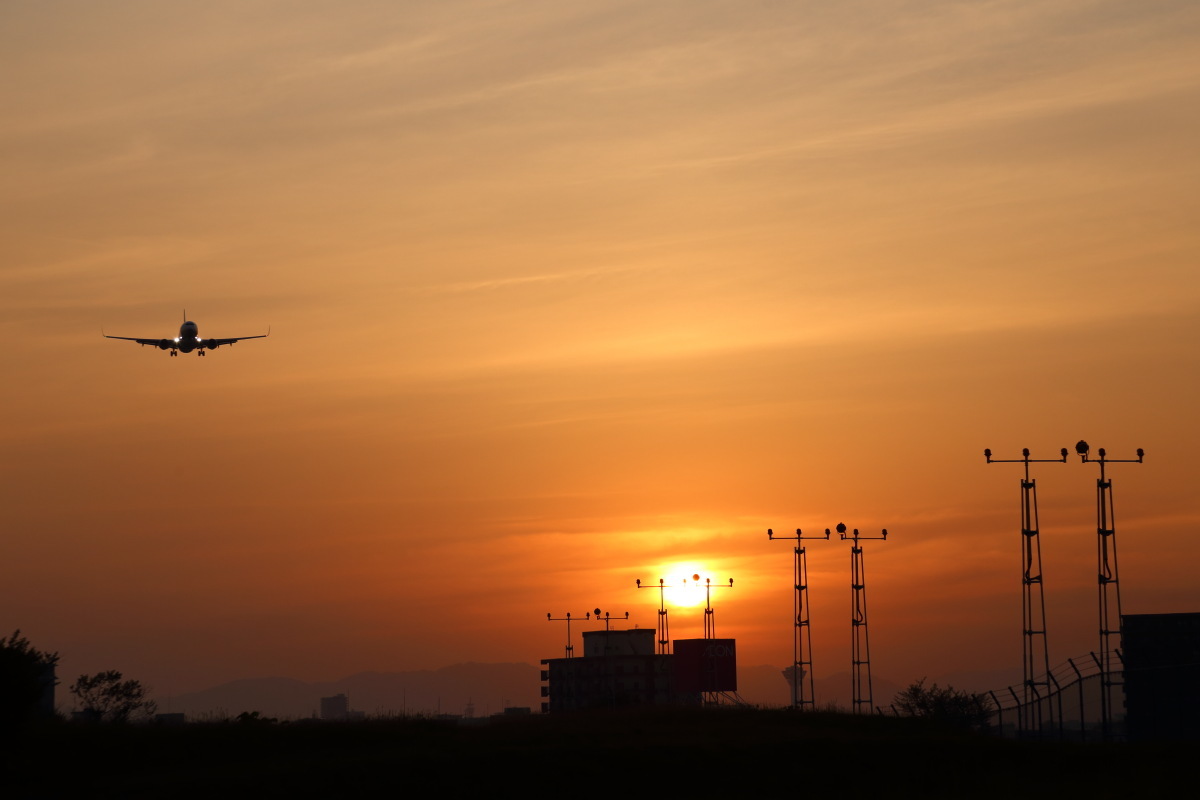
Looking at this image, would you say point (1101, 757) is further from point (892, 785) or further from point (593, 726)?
point (593, 726)

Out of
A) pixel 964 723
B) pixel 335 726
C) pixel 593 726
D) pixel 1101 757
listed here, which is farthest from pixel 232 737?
pixel 964 723

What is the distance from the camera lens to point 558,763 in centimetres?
6194

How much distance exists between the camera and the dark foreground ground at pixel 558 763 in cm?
5875

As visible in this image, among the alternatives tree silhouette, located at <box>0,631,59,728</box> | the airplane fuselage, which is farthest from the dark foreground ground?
the airplane fuselage

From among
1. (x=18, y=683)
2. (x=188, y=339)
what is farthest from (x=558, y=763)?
(x=188, y=339)

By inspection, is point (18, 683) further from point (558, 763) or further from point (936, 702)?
point (936, 702)

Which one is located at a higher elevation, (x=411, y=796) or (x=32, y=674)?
(x=32, y=674)

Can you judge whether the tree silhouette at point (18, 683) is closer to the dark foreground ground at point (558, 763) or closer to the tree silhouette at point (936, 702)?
the dark foreground ground at point (558, 763)

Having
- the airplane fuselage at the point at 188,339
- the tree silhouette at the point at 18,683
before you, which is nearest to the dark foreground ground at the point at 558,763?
the tree silhouette at the point at 18,683

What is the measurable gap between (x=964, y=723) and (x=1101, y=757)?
28.9 metres

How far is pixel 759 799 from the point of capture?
193ft

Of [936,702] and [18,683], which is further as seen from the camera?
[936,702]

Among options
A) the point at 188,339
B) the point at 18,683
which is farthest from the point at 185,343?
the point at 18,683

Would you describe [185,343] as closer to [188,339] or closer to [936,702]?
[188,339]
